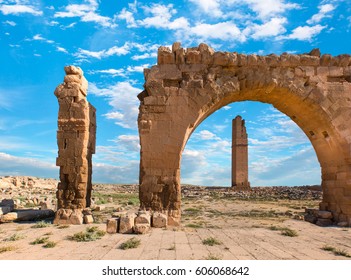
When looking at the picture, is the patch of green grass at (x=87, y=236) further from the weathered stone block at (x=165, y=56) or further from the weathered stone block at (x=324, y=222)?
the weathered stone block at (x=324, y=222)

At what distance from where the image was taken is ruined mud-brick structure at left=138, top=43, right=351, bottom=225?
27.0 ft

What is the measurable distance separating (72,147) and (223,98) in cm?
480

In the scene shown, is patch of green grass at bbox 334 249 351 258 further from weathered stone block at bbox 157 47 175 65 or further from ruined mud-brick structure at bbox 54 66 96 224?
ruined mud-brick structure at bbox 54 66 96 224

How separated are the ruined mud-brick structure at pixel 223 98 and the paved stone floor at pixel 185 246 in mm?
1713

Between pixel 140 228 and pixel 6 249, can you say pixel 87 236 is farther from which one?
pixel 6 249

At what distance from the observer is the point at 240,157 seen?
2636 centimetres

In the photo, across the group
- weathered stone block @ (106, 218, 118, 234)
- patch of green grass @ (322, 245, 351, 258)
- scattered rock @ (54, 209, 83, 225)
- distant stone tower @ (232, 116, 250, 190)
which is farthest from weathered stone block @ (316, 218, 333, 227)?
distant stone tower @ (232, 116, 250, 190)

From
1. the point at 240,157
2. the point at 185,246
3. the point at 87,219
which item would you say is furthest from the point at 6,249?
the point at 240,157

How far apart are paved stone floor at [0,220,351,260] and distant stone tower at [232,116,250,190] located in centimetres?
1892

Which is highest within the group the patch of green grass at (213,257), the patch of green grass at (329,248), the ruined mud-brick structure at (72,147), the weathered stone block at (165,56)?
the weathered stone block at (165,56)

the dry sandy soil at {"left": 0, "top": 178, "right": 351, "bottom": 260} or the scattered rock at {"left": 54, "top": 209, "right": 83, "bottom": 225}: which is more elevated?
the scattered rock at {"left": 54, "top": 209, "right": 83, "bottom": 225}

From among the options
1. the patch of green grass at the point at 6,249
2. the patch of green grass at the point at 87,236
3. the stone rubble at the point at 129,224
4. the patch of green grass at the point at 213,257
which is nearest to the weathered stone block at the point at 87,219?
the stone rubble at the point at 129,224

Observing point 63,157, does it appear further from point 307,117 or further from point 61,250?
point 307,117

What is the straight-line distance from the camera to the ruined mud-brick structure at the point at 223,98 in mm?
8219
